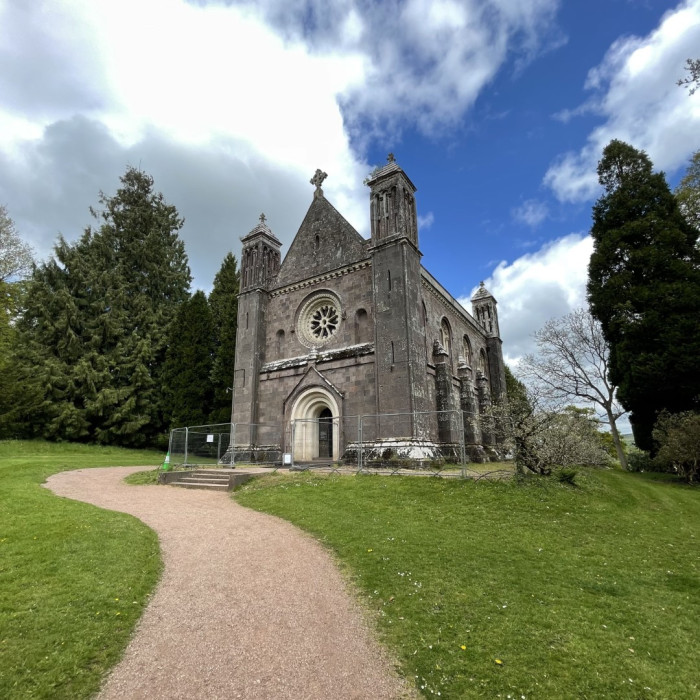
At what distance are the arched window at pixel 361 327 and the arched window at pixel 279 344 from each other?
15.6 ft

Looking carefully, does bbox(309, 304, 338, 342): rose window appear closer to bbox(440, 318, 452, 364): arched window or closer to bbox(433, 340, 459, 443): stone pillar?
bbox(433, 340, 459, 443): stone pillar

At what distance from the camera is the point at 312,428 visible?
19.6 metres

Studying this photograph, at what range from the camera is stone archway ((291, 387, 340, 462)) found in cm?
1895

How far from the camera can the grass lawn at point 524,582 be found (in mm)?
3424

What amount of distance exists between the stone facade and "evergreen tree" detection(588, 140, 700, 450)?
24.1 feet

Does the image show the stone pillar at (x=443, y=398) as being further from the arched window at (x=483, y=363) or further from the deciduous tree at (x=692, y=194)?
the deciduous tree at (x=692, y=194)

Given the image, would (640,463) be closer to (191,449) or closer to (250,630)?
(191,449)

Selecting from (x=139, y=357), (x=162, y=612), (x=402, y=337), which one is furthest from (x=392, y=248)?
(x=139, y=357)

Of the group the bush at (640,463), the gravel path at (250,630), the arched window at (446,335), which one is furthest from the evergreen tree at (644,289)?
the gravel path at (250,630)

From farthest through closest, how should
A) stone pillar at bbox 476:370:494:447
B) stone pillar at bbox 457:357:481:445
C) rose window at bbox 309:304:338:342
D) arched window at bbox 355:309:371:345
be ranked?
stone pillar at bbox 476:370:494:447 → stone pillar at bbox 457:357:481:445 → rose window at bbox 309:304:338:342 → arched window at bbox 355:309:371:345

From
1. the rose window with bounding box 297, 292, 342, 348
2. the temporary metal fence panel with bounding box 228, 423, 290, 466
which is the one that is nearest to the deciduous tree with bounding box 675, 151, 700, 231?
the rose window with bounding box 297, 292, 342, 348

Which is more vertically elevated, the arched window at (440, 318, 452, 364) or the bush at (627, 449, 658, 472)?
the arched window at (440, 318, 452, 364)

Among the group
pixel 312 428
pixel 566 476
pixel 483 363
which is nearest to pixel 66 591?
pixel 566 476

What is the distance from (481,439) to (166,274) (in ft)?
94.1
